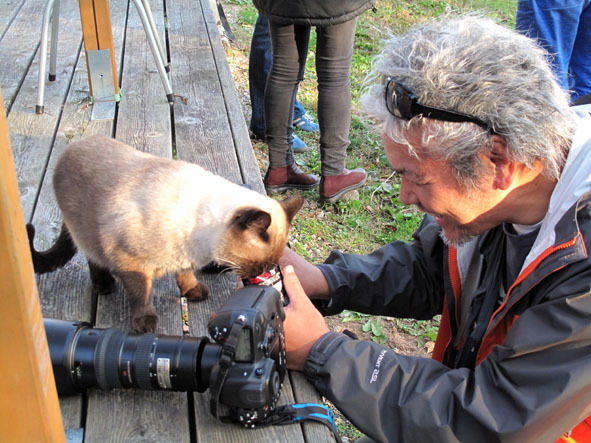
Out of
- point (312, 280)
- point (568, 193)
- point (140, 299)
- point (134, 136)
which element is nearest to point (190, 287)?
point (140, 299)

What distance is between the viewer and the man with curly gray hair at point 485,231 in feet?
4.70

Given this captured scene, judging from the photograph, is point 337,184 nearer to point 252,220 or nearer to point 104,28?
point 104,28

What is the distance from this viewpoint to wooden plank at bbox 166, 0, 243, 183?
294 cm

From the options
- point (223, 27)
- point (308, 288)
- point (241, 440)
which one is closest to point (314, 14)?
point (308, 288)

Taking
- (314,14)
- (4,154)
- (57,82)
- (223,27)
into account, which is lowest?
(223,27)

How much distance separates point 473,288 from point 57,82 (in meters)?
3.10

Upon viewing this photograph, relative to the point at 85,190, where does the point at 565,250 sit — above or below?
above

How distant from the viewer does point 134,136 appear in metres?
3.11

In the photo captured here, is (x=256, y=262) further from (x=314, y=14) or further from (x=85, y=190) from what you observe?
(x=314, y=14)

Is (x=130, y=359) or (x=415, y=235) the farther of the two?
(x=415, y=235)

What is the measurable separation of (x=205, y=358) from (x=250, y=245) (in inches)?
26.8

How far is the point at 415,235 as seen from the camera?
229 cm

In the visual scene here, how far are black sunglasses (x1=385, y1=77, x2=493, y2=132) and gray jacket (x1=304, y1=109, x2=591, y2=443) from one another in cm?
33

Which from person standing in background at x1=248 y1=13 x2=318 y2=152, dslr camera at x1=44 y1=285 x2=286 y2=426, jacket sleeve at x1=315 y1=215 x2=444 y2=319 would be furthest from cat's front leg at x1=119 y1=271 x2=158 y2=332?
person standing in background at x1=248 y1=13 x2=318 y2=152
